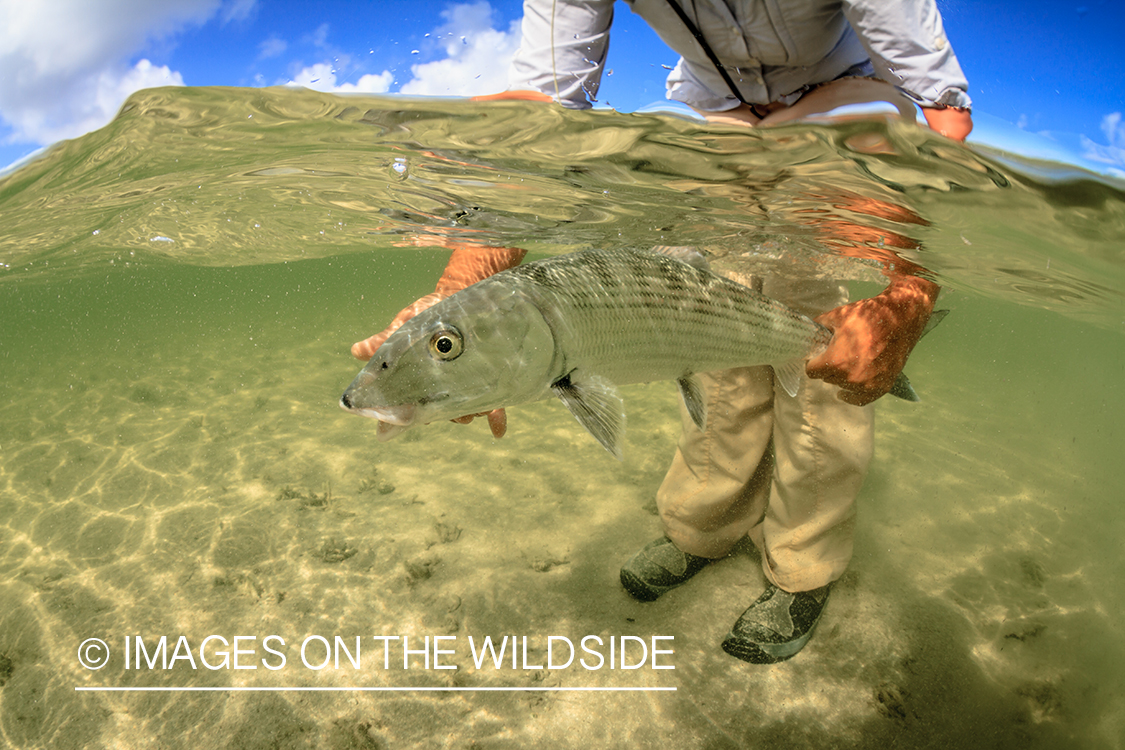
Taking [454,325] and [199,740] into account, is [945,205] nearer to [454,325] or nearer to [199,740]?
[454,325]

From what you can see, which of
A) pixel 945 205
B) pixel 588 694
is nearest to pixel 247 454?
pixel 588 694

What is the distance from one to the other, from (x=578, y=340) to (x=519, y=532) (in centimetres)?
457

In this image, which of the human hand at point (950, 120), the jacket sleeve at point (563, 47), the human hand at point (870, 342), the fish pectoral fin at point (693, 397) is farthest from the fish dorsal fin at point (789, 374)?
the jacket sleeve at point (563, 47)

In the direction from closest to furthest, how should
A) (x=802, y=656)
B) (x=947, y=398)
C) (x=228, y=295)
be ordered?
(x=802, y=656) < (x=947, y=398) < (x=228, y=295)

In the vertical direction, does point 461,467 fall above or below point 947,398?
above

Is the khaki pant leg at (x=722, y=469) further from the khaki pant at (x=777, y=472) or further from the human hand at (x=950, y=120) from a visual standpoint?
the human hand at (x=950, y=120)

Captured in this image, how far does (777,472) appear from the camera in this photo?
4332 millimetres

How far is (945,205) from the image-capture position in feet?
16.4

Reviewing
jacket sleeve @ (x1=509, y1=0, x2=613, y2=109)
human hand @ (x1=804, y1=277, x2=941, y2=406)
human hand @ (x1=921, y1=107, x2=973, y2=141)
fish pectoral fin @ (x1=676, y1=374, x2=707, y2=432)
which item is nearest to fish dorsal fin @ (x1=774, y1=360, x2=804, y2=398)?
human hand @ (x1=804, y1=277, x2=941, y2=406)

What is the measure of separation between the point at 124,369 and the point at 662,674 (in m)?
18.8

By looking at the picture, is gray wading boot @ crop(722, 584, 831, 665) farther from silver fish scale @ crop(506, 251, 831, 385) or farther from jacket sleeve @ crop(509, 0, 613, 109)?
jacket sleeve @ crop(509, 0, 613, 109)

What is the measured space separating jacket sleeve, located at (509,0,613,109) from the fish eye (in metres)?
2.22

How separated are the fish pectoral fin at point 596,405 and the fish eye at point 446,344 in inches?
15.1

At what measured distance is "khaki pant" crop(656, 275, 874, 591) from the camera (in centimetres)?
399
